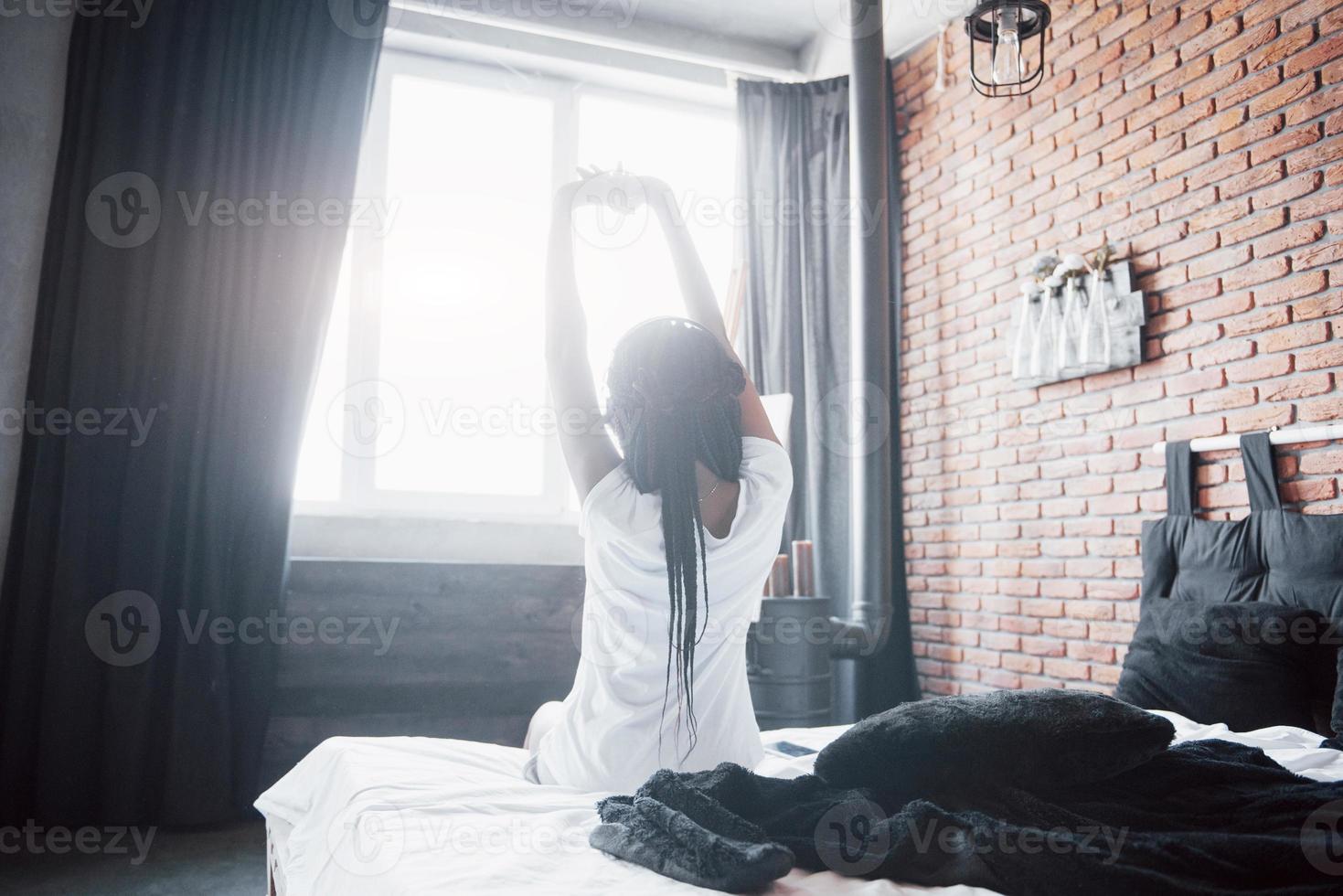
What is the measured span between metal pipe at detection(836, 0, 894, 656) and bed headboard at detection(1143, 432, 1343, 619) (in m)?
1.03

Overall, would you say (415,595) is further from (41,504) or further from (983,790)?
(983,790)

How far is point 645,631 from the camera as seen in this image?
132cm

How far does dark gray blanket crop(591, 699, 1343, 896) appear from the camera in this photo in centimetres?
83

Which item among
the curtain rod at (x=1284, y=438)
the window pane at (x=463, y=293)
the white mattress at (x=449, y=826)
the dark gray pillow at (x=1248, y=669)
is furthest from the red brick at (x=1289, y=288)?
the window pane at (x=463, y=293)

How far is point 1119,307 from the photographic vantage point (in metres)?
3.05

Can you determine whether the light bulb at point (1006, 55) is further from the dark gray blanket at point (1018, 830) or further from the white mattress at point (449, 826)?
the dark gray blanket at point (1018, 830)

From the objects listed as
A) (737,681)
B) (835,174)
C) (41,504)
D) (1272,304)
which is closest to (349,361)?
(41,504)

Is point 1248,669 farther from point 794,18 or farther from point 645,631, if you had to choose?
point 794,18

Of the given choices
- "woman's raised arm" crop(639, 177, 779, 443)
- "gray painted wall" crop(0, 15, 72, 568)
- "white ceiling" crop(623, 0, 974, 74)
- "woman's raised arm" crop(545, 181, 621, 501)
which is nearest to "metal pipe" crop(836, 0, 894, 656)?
"white ceiling" crop(623, 0, 974, 74)

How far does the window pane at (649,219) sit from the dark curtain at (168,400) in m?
1.16

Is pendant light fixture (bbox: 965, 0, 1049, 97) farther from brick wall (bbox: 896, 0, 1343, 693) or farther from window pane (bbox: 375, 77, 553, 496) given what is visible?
window pane (bbox: 375, 77, 553, 496)

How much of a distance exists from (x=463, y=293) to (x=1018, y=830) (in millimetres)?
3437

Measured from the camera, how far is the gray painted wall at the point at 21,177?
3020mm

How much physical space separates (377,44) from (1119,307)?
286 cm
